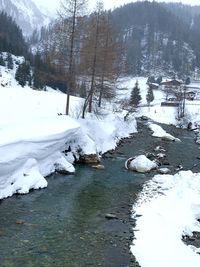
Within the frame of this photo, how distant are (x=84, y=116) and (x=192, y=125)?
3069cm

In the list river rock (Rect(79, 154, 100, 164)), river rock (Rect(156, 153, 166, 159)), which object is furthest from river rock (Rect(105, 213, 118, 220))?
river rock (Rect(156, 153, 166, 159))

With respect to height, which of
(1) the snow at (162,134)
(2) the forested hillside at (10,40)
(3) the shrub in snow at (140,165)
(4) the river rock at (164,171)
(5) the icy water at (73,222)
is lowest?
(5) the icy water at (73,222)

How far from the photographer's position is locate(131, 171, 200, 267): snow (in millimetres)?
13766

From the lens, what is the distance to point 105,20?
129 ft

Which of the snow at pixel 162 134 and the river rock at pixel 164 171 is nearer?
the river rock at pixel 164 171

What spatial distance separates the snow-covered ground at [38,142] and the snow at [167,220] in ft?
18.5

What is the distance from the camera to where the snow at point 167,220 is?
1377 cm

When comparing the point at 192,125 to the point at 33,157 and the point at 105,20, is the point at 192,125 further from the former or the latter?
the point at 33,157

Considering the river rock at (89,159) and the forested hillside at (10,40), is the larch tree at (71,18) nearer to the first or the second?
the river rock at (89,159)

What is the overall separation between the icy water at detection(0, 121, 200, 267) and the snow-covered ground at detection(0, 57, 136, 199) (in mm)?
897

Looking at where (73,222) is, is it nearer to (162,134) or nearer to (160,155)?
(160,155)

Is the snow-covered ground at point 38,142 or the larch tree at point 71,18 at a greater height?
the larch tree at point 71,18

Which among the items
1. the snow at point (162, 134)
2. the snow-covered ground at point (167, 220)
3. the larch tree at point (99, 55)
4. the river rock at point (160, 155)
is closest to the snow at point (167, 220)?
the snow-covered ground at point (167, 220)

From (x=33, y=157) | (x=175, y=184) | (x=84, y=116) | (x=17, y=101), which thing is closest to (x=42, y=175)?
(x=33, y=157)
